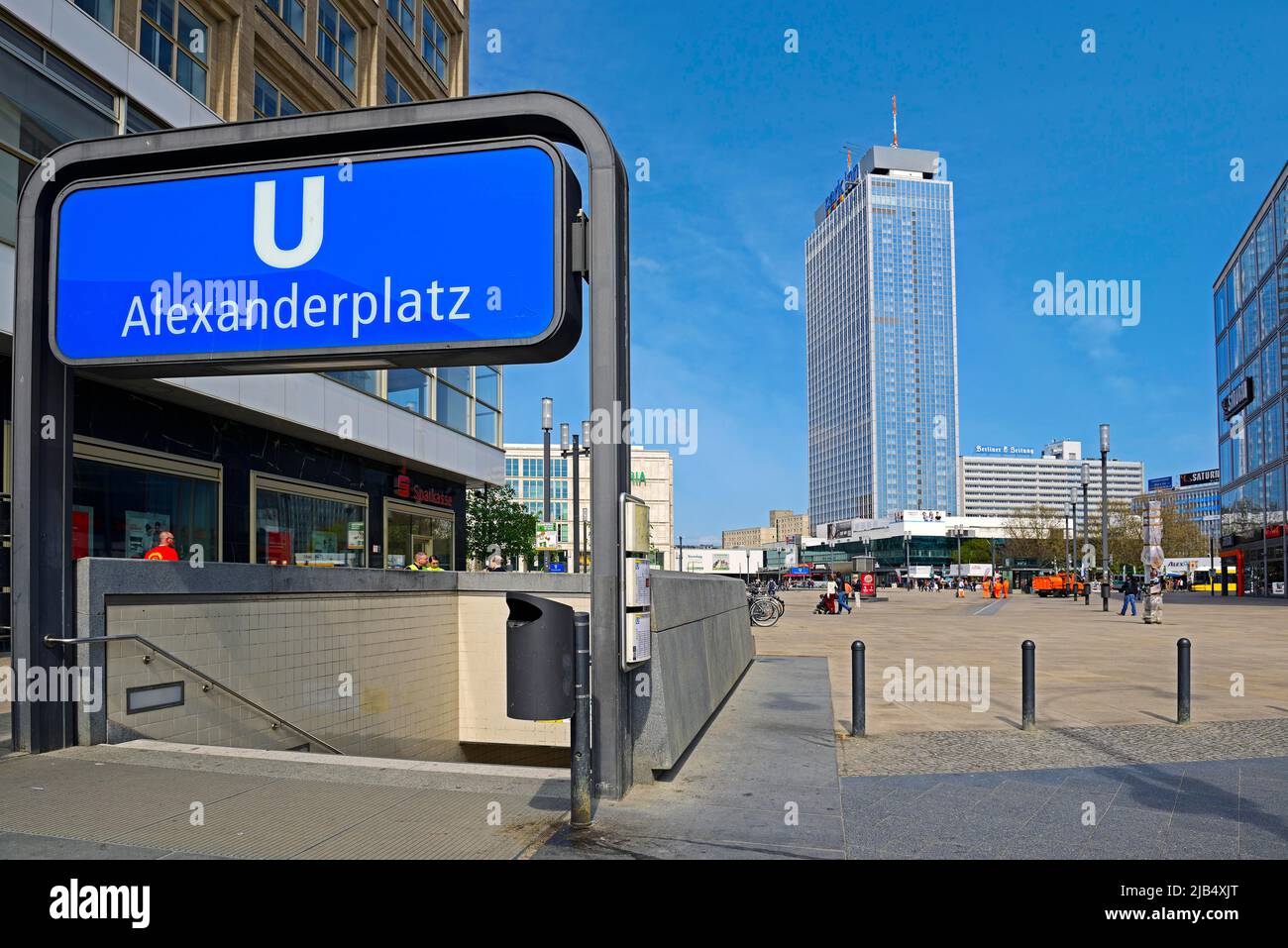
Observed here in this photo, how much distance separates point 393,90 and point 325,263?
22448mm

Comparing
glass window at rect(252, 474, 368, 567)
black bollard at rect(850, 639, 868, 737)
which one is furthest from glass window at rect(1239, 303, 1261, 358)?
black bollard at rect(850, 639, 868, 737)

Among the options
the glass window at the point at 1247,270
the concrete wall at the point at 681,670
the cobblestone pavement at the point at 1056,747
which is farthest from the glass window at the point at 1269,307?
the concrete wall at the point at 681,670

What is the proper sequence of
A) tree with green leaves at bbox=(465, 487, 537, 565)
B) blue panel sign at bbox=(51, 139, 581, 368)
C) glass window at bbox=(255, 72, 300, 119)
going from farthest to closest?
tree with green leaves at bbox=(465, 487, 537, 565) → glass window at bbox=(255, 72, 300, 119) → blue panel sign at bbox=(51, 139, 581, 368)

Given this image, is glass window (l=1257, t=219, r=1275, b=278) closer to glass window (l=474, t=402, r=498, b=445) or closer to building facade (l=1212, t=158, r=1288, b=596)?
building facade (l=1212, t=158, r=1288, b=596)

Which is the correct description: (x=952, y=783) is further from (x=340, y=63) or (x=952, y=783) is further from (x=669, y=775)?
(x=340, y=63)

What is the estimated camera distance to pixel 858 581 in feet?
188

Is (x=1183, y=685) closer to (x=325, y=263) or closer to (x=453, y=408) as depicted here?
(x=325, y=263)

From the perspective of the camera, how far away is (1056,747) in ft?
27.8

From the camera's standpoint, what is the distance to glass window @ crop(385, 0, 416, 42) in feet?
87.2

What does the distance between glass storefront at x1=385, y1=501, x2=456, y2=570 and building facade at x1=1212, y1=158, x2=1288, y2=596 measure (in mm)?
49155

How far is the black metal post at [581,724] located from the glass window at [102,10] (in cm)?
1421

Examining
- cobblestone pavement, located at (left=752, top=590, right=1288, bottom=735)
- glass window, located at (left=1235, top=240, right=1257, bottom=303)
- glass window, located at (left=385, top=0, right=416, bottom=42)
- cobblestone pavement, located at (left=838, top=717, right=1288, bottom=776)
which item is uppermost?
glass window, located at (left=1235, top=240, right=1257, bottom=303)

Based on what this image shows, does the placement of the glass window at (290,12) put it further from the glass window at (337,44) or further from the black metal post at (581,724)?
the black metal post at (581,724)
